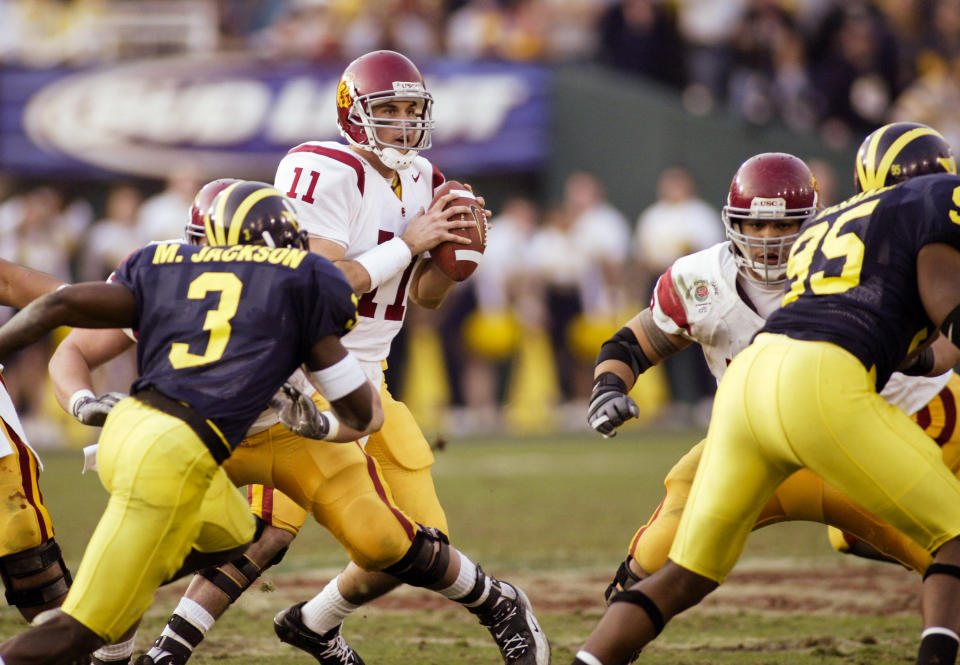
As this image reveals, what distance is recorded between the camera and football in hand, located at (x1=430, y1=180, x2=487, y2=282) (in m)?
4.68

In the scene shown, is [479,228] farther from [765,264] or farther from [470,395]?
[470,395]

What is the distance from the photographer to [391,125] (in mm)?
Result: 4676

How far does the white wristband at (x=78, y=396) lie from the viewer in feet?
13.0

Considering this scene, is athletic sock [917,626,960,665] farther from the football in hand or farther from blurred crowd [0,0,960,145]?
blurred crowd [0,0,960,145]

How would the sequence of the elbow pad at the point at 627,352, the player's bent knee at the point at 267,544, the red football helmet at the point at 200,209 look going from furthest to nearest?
the player's bent knee at the point at 267,544
the elbow pad at the point at 627,352
the red football helmet at the point at 200,209

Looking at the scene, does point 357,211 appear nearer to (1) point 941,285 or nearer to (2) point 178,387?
(2) point 178,387

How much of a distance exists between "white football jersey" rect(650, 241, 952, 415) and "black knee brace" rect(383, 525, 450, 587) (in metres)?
0.97

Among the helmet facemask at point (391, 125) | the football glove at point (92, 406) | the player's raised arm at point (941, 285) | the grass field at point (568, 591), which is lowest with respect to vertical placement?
the grass field at point (568, 591)

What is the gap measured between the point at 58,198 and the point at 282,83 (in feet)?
8.08

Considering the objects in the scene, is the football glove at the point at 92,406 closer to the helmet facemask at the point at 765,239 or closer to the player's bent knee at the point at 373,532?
the player's bent knee at the point at 373,532

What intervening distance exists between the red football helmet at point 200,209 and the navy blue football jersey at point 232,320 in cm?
34

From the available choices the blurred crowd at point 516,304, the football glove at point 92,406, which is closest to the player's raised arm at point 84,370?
the football glove at point 92,406

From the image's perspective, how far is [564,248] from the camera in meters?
12.7

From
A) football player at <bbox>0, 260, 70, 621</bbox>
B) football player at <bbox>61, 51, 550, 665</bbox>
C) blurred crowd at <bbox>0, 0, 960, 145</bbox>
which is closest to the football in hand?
football player at <bbox>61, 51, 550, 665</bbox>
